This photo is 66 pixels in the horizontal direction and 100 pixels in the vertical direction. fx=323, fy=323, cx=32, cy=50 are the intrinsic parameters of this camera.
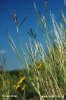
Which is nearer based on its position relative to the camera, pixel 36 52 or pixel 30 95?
pixel 36 52

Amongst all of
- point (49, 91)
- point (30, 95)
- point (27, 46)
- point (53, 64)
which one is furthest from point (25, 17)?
point (30, 95)

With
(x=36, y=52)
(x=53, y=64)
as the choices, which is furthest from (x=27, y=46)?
(x=53, y=64)

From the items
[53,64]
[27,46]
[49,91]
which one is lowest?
[49,91]

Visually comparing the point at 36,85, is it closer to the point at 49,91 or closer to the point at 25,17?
the point at 49,91

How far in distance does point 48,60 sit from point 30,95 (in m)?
3.36

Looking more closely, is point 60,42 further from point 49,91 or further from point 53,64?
point 49,91

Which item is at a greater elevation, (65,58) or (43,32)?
(43,32)

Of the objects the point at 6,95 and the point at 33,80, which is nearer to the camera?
the point at 33,80

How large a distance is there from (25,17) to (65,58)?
449mm

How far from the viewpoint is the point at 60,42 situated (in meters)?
2.46

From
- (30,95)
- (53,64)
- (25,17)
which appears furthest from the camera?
(30,95)

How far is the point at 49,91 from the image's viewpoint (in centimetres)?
238

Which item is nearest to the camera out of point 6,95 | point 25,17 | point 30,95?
point 25,17

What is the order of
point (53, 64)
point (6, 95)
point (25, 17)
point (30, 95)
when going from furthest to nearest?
point (30, 95), point (6, 95), point (53, 64), point (25, 17)
